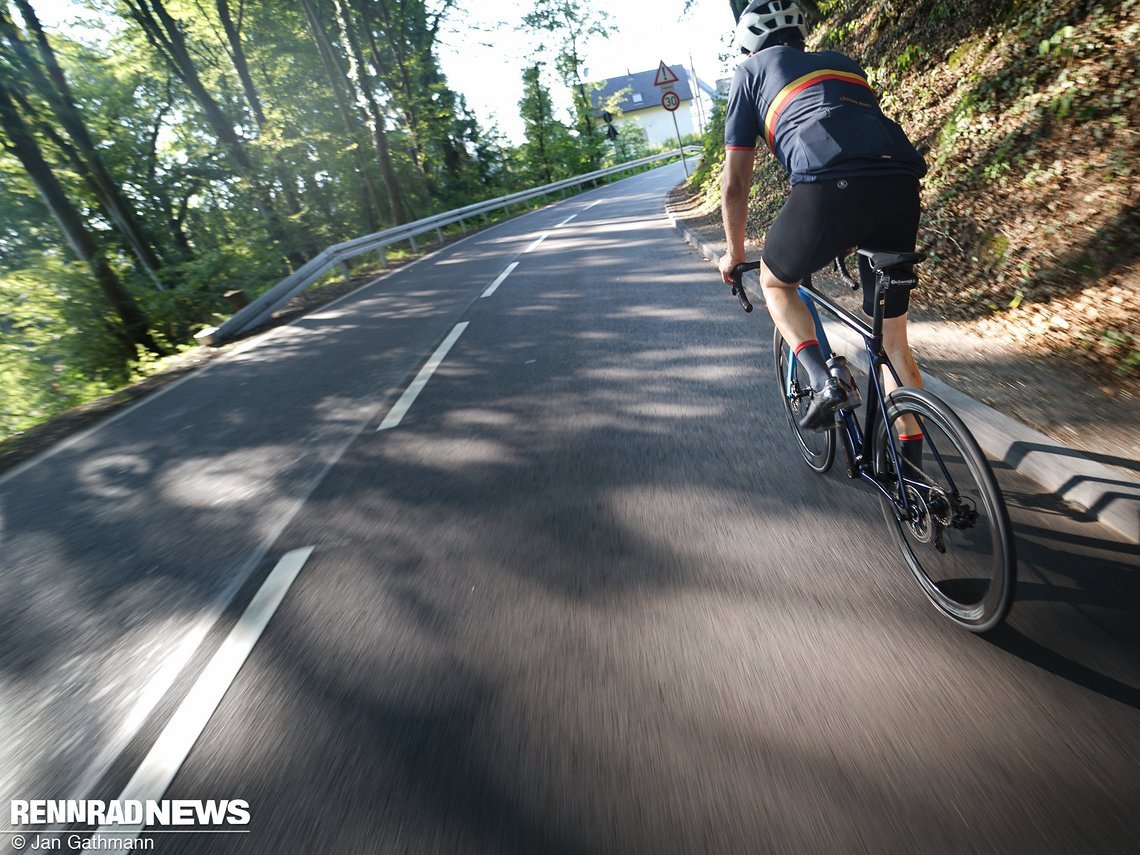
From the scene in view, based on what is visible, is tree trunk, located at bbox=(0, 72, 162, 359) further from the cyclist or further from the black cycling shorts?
the black cycling shorts

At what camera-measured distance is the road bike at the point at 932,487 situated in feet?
6.78

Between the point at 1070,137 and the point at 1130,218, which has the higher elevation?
the point at 1070,137

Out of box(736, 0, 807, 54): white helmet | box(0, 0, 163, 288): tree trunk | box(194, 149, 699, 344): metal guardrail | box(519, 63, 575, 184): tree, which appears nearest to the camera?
box(736, 0, 807, 54): white helmet

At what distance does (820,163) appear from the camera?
241 cm

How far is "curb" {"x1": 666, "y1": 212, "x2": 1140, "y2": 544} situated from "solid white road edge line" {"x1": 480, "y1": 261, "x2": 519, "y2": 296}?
743 centimetres

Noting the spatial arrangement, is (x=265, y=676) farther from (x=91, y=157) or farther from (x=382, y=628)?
(x=91, y=157)

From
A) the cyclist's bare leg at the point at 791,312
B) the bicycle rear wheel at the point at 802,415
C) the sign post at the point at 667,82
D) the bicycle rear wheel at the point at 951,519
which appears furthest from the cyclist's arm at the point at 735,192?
the sign post at the point at 667,82

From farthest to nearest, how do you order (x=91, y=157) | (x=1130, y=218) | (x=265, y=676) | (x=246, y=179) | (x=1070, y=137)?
(x=246, y=179)
(x=91, y=157)
(x=1070, y=137)
(x=1130, y=218)
(x=265, y=676)

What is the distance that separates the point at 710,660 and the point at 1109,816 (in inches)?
43.0

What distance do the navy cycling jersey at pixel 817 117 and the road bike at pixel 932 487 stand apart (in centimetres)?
36

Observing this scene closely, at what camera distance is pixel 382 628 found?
281cm

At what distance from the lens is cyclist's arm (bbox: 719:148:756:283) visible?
2871 millimetres

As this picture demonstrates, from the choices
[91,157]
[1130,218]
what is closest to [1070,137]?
[1130,218]

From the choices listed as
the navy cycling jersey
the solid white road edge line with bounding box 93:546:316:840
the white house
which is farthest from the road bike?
the white house
